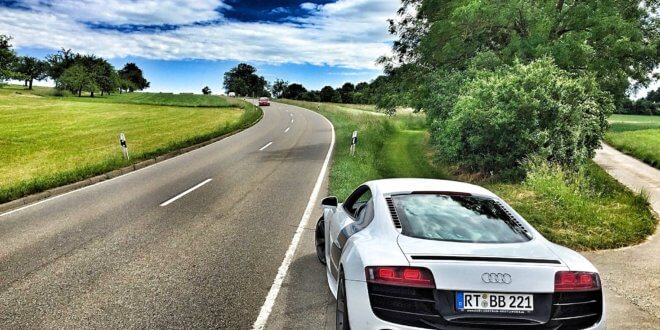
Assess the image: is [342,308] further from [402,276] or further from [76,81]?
[76,81]

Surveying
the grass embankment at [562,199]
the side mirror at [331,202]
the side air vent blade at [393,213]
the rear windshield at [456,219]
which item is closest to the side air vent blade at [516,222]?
the rear windshield at [456,219]

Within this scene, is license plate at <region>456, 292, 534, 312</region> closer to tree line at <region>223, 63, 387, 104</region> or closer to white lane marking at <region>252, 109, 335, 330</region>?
white lane marking at <region>252, 109, 335, 330</region>

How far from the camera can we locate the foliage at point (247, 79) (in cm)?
16600

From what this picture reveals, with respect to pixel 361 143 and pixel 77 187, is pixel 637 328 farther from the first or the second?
pixel 361 143

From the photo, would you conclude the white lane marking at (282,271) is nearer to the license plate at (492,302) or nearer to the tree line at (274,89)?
the license plate at (492,302)

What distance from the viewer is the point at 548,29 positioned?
19047mm

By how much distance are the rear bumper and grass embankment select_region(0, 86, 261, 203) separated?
10.4 m

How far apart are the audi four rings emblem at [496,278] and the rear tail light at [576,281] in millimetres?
376

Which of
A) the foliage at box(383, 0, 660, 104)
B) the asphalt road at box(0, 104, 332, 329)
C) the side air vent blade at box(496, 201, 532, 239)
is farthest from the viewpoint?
the foliage at box(383, 0, 660, 104)

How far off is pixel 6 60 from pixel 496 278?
43.5m

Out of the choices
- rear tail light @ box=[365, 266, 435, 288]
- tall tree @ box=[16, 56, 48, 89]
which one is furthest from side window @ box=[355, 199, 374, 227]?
tall tree @ box=[16, 56, 48, 89]

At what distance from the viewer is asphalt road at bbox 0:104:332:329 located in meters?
4.68

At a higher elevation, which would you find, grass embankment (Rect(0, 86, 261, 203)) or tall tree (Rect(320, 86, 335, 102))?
tall tree (Rect(320, 86, 335, 102))

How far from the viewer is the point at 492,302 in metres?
2.99
